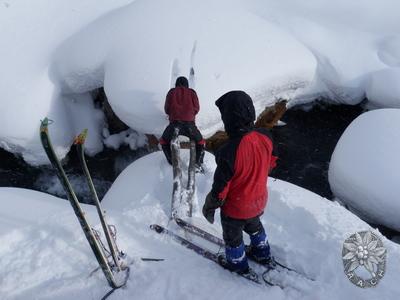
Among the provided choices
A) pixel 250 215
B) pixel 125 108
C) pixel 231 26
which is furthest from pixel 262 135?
pixel 231 26

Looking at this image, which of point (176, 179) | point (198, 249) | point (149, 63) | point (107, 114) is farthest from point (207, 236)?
point (107, 114)

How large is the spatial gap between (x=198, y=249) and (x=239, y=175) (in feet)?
3.79

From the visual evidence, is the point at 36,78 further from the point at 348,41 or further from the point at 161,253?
the point at 348,41

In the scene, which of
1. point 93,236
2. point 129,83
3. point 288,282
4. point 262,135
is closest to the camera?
point 262,135

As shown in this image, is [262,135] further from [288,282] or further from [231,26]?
[231,26]

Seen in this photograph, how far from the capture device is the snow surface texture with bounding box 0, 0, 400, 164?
19.9 ft

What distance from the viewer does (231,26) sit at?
22.0ft

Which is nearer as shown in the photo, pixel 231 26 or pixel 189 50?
pixel 189 50

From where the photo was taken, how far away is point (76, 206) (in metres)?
2.69

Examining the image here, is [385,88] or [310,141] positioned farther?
[310,141]

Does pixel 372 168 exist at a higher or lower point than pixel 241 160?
lower

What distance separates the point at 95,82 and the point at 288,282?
4.94 meters

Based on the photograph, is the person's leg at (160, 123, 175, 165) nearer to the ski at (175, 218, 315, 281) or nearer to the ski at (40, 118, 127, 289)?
the ski at (175, 218, 315, 281)

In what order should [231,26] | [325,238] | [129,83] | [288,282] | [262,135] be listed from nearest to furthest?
[262,135], [288,282], [325,238], [129,83], [231,26]
